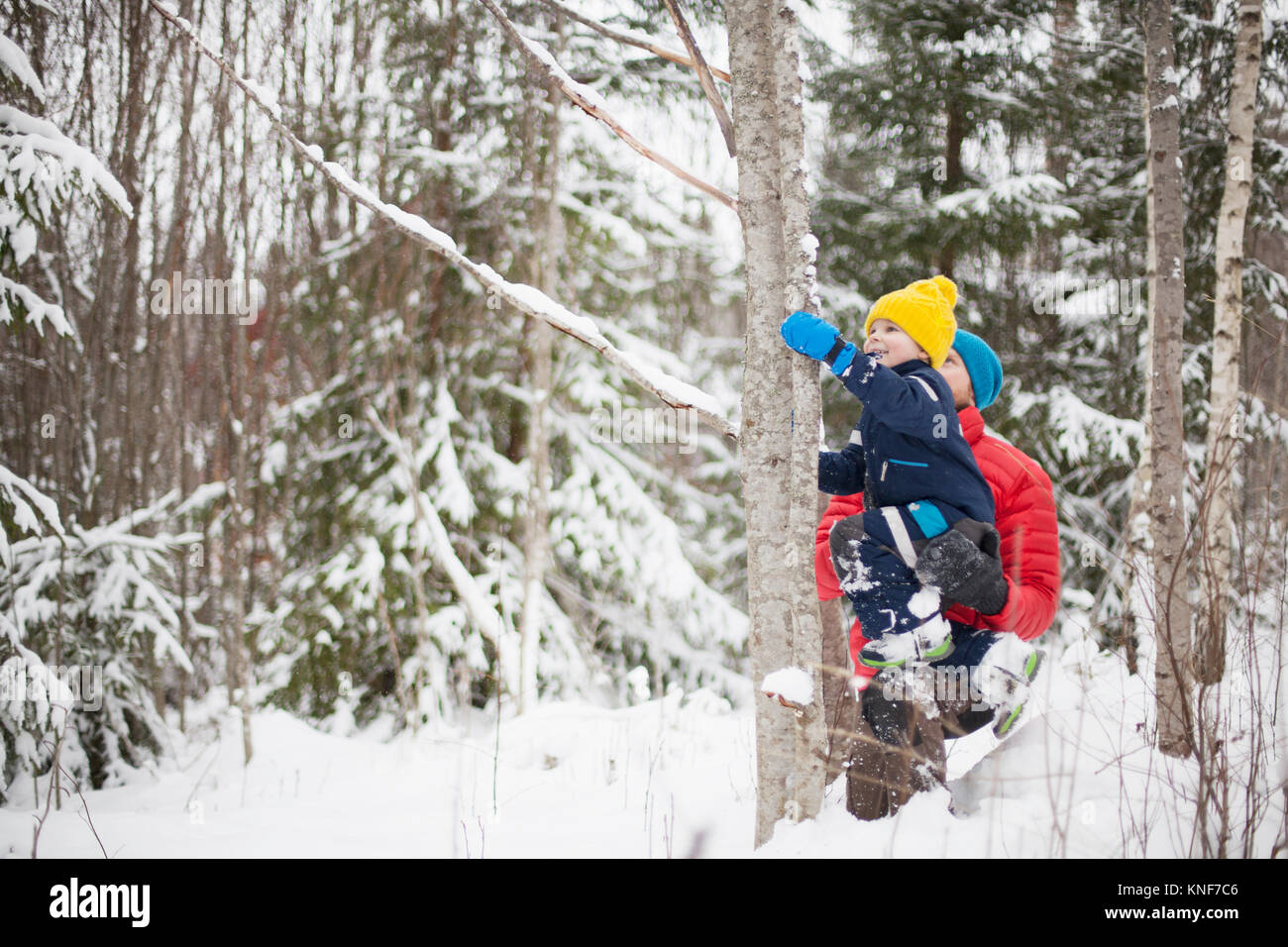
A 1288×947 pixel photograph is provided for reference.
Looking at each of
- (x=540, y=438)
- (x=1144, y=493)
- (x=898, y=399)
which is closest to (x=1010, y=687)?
(x=898, y=399)

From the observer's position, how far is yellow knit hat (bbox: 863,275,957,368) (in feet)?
7.30

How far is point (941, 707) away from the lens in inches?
84.0

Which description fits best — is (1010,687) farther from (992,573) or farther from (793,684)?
(793,684)

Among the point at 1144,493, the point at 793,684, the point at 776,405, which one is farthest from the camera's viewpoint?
the point at 1144,493

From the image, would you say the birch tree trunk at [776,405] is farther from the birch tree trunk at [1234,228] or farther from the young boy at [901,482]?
the birch tree trunk at [1234,228]

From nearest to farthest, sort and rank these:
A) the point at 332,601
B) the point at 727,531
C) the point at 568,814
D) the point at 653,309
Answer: the point at 568,814 < the point at 332,601 < the point at 653,309 < the point at 727,531

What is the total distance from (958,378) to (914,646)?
105cm

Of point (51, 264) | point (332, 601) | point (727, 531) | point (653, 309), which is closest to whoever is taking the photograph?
point (51, 264)

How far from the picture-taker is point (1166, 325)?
3.33 meters

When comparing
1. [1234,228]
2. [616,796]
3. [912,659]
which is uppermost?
[1234,228]

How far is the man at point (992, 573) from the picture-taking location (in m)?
1.97

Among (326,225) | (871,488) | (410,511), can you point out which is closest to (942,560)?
(871,488)
